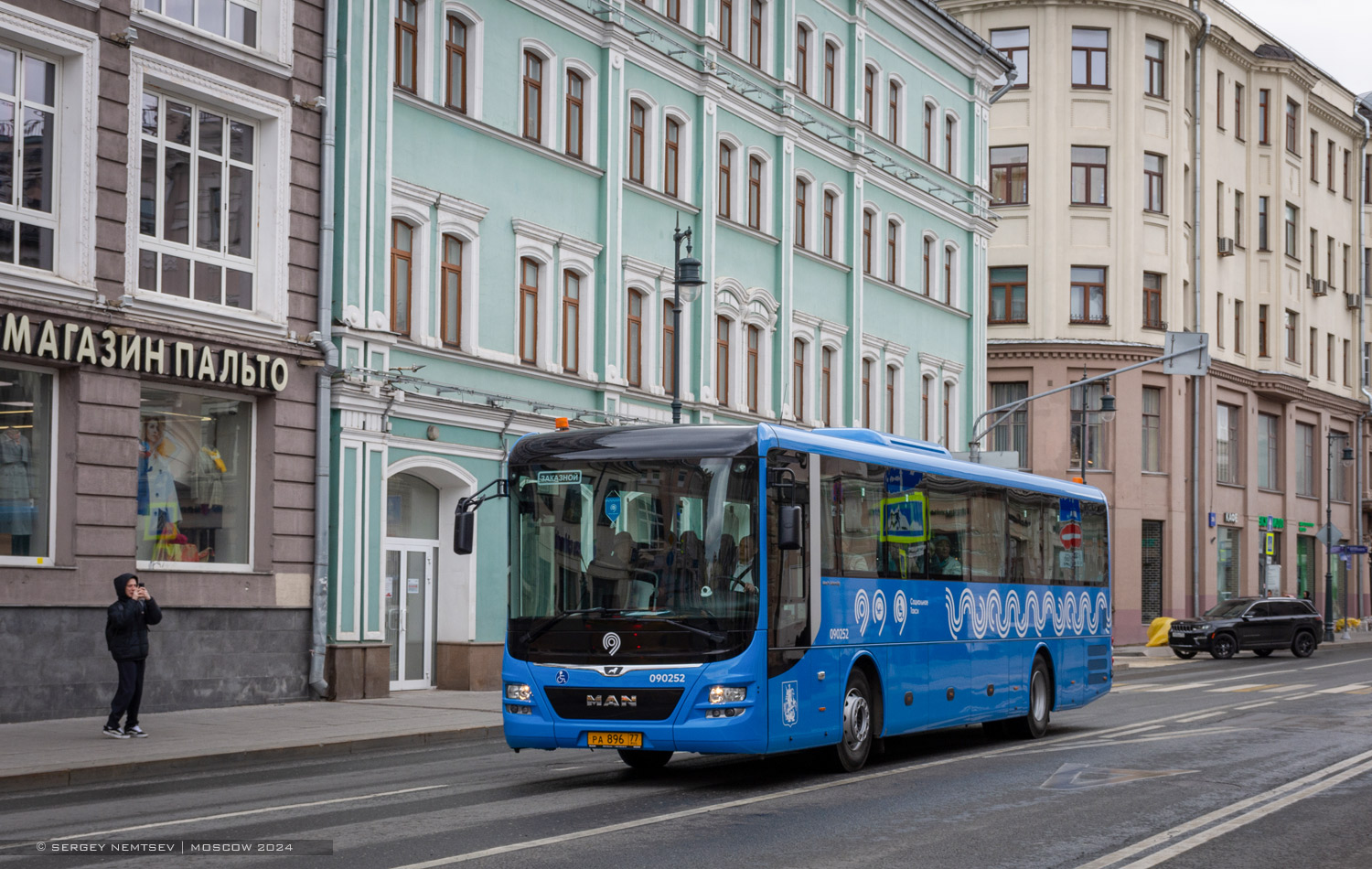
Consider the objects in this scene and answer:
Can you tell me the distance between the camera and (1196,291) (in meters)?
57.7

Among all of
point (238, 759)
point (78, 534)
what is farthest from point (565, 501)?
point (78, 534)

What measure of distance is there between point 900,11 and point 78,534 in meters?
26.7

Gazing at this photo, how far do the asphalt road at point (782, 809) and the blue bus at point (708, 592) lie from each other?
56cm

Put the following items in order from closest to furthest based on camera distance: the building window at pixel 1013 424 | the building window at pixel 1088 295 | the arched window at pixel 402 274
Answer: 1. the arched window at pixel 402 274
2. the building window at pixel 1013 424
3. the building window at pixel 1088 295

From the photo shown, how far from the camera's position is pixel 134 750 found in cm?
1698

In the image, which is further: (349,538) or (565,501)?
(349,538)

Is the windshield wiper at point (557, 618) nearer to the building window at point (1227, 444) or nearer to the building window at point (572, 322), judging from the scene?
the building window at point (572, 322)

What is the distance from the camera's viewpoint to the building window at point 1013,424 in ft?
178

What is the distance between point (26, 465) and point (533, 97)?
38.4 feet

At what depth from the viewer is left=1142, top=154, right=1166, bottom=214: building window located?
184 ft

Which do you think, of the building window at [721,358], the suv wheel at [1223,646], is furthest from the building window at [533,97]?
the suv wheel at [1223,646]

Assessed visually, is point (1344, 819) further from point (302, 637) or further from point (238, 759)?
point (302, 637)

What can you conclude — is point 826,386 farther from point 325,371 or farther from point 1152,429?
point 1152,429

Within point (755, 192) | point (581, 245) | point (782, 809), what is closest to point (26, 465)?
point (581, 245)
